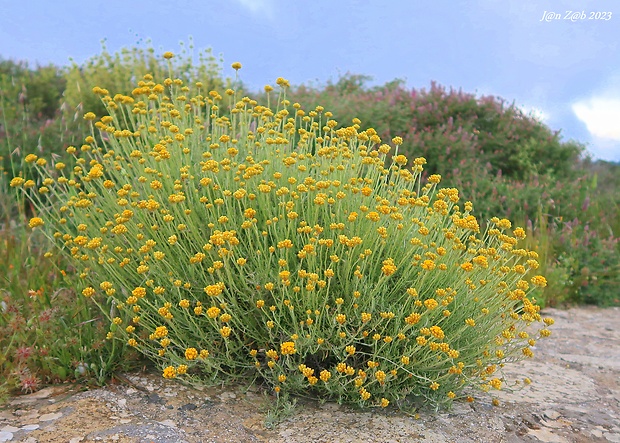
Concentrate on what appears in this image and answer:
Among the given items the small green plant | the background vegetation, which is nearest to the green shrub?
the background vegetation

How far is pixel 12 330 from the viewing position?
11.8 ft

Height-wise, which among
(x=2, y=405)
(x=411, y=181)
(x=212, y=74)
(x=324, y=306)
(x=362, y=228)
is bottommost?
(x=2, y=405)

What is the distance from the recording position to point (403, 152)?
9.63 m

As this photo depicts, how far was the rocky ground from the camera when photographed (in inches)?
109

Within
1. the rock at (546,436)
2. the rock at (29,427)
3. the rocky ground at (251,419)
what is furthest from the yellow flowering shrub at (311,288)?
the rock at (29,427)

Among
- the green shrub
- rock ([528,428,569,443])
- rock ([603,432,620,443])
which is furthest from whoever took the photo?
the green shrub

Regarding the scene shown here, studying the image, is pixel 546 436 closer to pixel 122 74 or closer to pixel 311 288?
pixel 311 288

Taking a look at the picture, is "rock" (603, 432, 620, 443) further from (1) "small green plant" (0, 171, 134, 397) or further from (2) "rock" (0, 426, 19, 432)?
(2) "rock" (0, 426, 19, 432)

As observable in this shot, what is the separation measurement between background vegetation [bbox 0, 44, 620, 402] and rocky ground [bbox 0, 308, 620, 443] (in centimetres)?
26

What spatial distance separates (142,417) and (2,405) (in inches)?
35.3

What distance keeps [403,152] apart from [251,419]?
731 centimetres

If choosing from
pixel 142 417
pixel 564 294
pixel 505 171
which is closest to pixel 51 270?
pixel 142 417

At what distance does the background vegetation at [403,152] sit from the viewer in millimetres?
3463

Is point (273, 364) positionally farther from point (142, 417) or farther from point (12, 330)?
point (12, 330)
